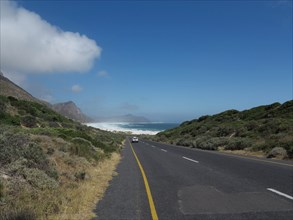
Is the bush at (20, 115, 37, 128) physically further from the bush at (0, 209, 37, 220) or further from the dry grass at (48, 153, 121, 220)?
the bush at (0, 209, 37, 220)

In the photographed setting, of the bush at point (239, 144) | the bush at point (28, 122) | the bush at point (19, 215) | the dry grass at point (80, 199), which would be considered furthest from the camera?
the bush at point (239, 144)

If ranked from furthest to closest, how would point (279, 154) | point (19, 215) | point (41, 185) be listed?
1. point (279, 154)
2. point (41, 185)
3. point (19, 215)

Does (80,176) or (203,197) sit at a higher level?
(80,176)

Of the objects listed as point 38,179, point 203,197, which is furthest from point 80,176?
point 203,197

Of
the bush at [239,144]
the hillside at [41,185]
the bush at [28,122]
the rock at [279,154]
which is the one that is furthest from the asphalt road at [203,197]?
the bush at [239,144]

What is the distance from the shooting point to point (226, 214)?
7.02m

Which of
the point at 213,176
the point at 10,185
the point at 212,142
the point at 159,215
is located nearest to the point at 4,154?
the point at 10,185

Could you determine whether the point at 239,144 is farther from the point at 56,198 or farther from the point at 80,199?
the point at 56,198

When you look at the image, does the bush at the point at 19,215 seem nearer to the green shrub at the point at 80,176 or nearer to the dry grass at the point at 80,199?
the dry grass at the point at 80,199

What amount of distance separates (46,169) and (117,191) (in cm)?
217

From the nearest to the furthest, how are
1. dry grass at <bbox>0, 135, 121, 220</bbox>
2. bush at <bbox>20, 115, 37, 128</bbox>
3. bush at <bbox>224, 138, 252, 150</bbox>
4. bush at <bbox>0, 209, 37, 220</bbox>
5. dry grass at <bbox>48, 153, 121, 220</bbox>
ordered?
bush at <bbox>0, 209, 37, 220</bbox> → dry grass at <bbox>0, 135, 121, 220</bbox> → dry grass at <bbox>48, 153, 121, 220</bbox> → bush at <bbox>20, 115, 37, 128</bbox> → bush at <bbox>224, 138, 252, 150</bbox>

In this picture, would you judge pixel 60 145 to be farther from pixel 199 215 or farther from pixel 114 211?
pixel 199 215

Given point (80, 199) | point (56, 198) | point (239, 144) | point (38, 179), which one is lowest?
point (80, 199)

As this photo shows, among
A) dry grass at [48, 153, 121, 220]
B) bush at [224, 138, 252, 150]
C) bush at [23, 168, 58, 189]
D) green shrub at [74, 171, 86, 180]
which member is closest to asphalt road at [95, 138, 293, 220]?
dry grass at [48, 153, 121, 220]
